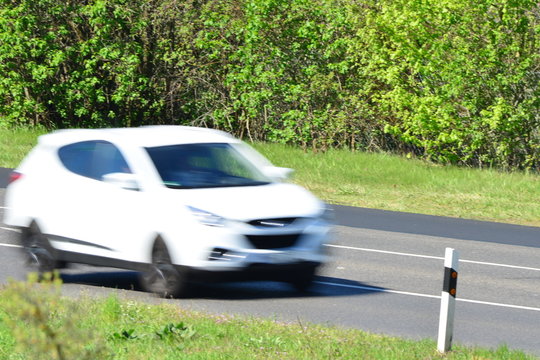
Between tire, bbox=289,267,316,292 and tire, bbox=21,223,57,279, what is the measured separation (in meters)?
2.53

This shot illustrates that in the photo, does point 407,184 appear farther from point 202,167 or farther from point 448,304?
point 448,304

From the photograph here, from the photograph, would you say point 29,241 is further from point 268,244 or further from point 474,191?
point 474,191

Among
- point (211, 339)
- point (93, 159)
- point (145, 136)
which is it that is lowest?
point (211, 339)

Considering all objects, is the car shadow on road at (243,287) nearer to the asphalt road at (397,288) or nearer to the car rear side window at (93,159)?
the asphalt road at (397,288)

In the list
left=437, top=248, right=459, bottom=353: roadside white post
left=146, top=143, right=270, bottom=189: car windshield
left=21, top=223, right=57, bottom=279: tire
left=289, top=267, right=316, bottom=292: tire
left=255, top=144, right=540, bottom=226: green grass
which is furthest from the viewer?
left=255, top=144, right=540, bottom=226: green grass

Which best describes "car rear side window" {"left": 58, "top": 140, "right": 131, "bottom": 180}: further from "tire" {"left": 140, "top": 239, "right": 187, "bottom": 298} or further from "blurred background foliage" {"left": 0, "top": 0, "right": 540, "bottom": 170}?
"blurred background foliage" {"left": 0, "top": 0, "right": 540, "bottom": 170}

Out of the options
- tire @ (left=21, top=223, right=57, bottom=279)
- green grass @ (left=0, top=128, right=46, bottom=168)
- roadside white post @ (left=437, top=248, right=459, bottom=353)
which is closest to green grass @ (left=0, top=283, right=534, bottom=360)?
roadside white post @ (left=437, top=248, right=459, bottom=353)

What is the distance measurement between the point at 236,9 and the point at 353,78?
11.7ft

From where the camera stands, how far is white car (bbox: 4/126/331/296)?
392 inches

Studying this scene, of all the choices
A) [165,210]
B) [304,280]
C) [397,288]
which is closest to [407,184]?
[397,288]

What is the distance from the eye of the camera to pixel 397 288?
455 inches

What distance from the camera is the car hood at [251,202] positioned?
32.8 feet

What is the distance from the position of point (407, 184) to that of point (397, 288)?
404 inches

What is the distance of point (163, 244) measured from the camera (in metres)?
10.2
